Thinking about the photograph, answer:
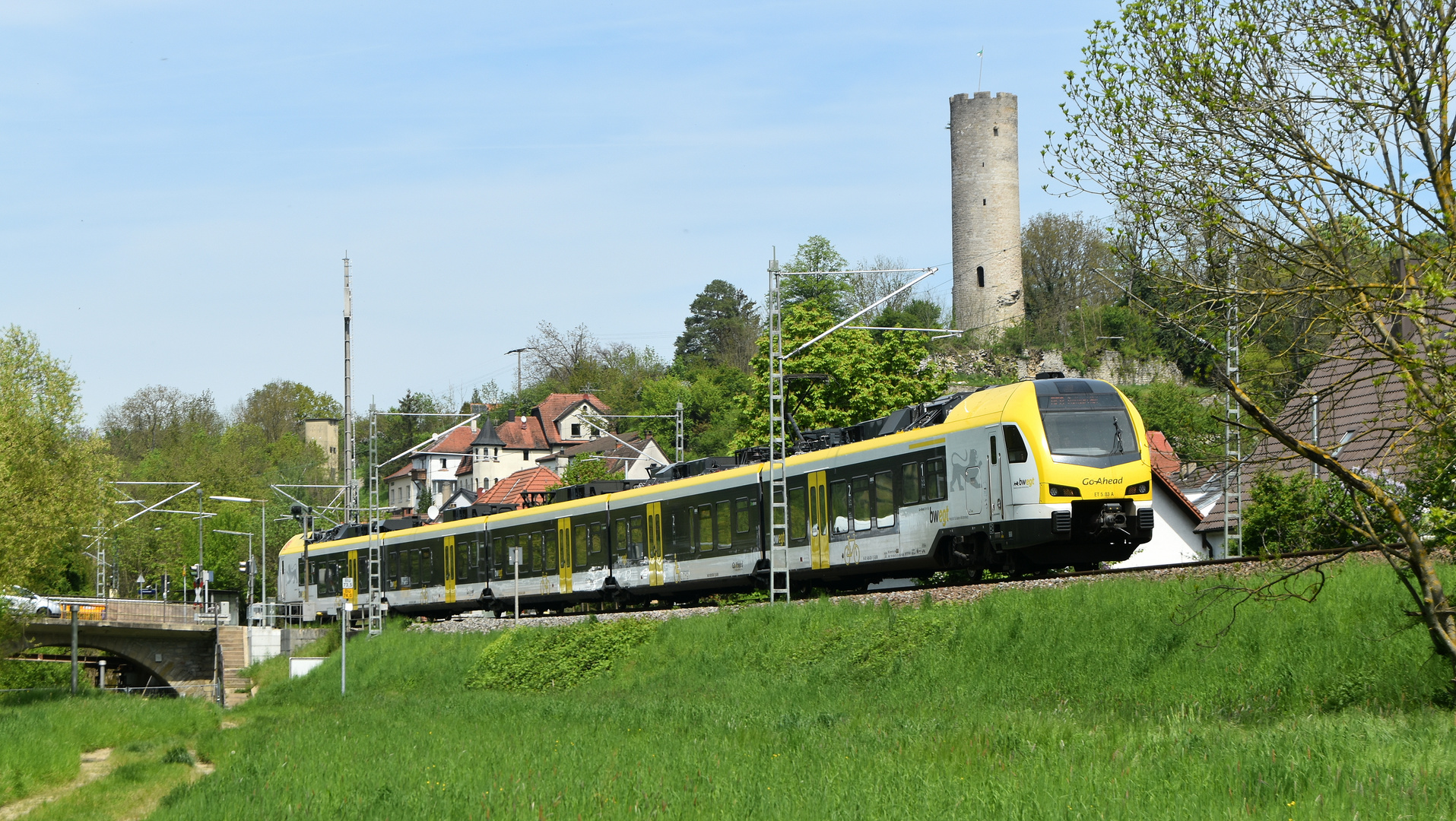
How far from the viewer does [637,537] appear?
108 feet

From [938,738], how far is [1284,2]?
758 cm

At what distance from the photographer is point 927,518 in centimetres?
2364

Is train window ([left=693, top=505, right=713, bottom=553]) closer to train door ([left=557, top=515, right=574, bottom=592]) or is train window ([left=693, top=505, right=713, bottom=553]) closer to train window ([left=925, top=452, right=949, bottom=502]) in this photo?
train door ([left=557, top=515, right=574, bottom=592])

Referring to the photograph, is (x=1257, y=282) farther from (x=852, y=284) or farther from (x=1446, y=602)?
(x=852, y=284)

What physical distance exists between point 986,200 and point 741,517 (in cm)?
6507

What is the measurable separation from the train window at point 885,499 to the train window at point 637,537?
29.4 ft

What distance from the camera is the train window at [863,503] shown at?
25.1 m

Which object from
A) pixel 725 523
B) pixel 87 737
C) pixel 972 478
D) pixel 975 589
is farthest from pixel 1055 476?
pixel 87 737

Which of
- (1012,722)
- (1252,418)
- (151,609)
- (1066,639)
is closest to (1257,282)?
(1252,418)

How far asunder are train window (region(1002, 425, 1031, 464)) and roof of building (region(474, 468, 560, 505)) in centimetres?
4960

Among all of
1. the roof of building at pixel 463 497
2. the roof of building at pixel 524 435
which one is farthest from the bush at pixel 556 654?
the roof of building at pixel 524 435

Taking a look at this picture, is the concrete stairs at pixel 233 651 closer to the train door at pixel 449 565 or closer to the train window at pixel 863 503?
the train door at pixel 449 565

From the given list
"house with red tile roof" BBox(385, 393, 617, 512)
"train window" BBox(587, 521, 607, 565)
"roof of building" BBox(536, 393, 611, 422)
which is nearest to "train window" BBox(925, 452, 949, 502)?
"train window" BBox(587, 521, 607, 565)

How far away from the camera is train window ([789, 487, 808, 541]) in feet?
88.8
